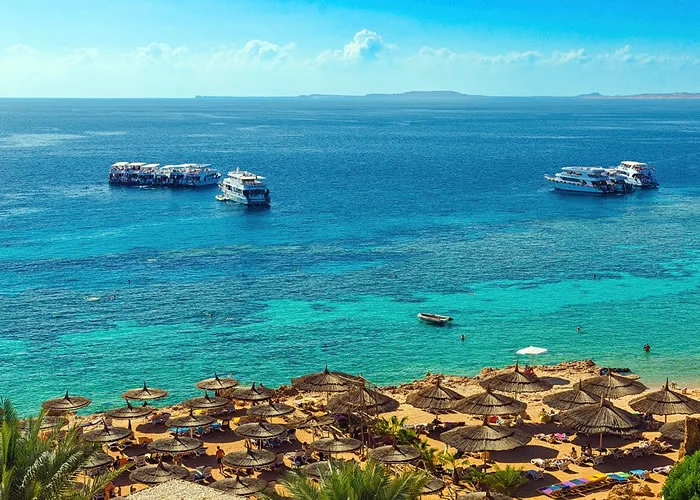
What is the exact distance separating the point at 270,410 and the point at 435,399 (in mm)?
7755

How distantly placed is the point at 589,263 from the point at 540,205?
36.8 m

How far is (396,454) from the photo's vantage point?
1226 inches

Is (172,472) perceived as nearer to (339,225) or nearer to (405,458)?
(405,458)

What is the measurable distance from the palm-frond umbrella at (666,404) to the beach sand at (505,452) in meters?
1.39

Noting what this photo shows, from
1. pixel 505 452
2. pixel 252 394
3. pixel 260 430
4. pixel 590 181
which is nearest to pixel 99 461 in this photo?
pixel 260 430

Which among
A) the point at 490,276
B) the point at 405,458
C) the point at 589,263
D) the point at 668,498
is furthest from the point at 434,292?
the point at 668,498

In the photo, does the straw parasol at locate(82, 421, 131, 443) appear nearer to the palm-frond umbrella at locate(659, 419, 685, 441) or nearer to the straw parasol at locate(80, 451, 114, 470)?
the straw parasol at locate(80, 451, 114, 470)

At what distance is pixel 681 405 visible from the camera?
116 feet

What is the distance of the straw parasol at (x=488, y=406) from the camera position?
1380 inches

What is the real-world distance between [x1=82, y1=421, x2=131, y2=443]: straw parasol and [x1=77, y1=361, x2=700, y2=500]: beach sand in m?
0.92

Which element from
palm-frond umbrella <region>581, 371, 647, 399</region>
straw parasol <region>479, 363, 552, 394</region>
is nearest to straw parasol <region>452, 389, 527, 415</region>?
straw parasol <region>479, 363, 552, 394</region>

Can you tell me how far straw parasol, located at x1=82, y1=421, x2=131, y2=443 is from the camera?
34.6m

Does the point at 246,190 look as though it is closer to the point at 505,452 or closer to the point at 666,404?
the point at 505,452

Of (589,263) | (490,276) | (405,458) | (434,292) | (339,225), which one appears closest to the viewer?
(405,458)
